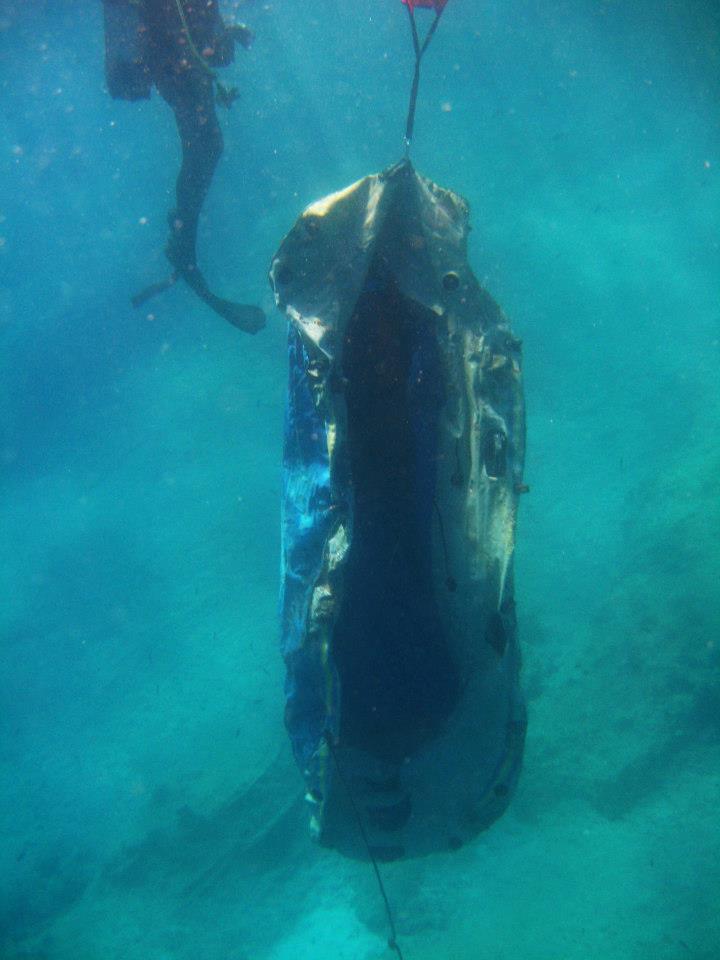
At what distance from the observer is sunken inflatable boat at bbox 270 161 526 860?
307cm

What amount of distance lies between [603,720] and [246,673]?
1101 cm

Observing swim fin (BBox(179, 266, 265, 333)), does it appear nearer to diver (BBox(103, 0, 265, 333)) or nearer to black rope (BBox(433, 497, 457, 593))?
diver (BBox(103, 0, 265, 333))

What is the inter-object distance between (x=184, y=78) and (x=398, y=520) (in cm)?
513

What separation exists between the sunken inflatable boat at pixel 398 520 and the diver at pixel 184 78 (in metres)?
3.28

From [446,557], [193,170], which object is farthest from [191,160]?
[446,557]

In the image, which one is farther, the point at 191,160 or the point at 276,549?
the point at 276,549

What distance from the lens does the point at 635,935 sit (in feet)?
24.6

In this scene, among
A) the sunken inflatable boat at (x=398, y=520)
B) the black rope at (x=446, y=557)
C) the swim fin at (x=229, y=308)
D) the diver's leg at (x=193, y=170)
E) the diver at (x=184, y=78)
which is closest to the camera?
the sunken inflatable boat at (x=398, y=520)

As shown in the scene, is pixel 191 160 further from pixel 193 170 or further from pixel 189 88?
pixel 189 88

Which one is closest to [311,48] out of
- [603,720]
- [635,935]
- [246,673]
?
[246,673]

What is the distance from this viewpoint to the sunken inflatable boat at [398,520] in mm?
3072

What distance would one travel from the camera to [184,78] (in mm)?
5656

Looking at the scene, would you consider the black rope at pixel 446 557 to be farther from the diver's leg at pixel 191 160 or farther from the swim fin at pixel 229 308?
the diver's leg at pixel 191 160

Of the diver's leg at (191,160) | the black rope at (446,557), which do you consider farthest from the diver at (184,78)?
the black rope at (446,557)
